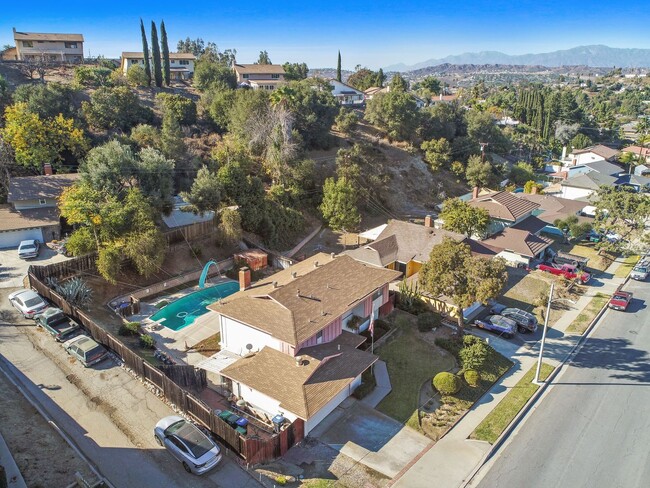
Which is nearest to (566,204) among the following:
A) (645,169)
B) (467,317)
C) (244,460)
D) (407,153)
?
(407,153)

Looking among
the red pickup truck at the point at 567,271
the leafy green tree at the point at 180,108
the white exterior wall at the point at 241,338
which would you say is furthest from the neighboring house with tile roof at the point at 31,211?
the red pickup truck at the point at 567,271

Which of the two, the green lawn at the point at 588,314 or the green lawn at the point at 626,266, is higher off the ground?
the green lawn at the point at 626,266

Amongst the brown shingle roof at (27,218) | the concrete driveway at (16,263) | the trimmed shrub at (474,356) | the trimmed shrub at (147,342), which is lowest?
the trimmed shrub at (474,356)

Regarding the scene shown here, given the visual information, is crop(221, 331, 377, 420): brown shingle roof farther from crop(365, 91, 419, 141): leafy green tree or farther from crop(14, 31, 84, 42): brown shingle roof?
crop(14, 31, 84, 42): brown shingle roof

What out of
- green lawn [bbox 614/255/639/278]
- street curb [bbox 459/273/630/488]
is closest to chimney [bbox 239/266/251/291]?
street curb [bbox 459/273/630/488]

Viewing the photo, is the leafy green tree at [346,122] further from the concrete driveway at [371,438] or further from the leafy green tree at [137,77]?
the concrete driveway at [371,438]

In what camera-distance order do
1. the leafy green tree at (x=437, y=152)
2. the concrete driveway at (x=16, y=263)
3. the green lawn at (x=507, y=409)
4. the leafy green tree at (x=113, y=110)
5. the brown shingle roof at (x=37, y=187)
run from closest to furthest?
1. the green lawn at (x=507, y=409)
2. the concrete driveway at (x=16, y=263)
3. the brown shingle roof at (x=37, y=187)
4. the leafy green tree at (x=113, y=110)
5. the leafy green tree at (x=437, y=152)

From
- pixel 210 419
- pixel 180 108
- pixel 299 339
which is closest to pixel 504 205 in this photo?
pixel 299 339
